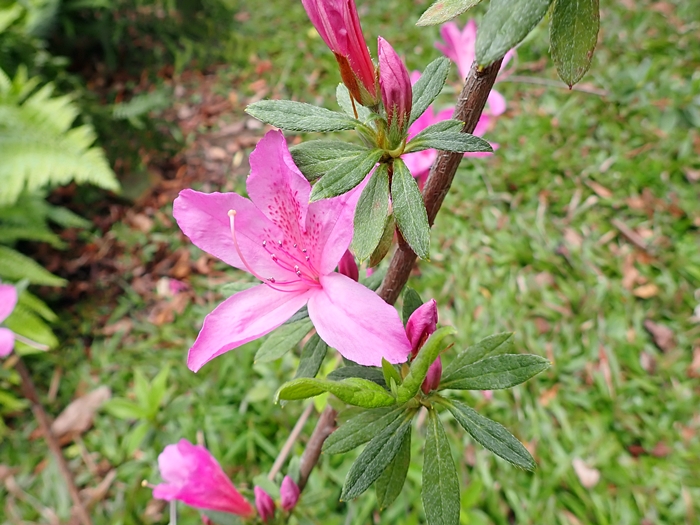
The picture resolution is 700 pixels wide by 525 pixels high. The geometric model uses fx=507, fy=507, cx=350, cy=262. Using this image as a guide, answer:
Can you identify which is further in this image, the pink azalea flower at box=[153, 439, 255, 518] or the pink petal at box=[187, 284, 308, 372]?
the pink azalea flower at box=[153, 439, 255, 518]

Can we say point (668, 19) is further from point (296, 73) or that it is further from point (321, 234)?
point (321, 234)

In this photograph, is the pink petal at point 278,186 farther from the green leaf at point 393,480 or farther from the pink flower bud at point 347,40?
the green leaf at point 393,480

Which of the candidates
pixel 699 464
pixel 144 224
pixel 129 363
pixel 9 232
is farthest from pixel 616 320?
pixel 9 232

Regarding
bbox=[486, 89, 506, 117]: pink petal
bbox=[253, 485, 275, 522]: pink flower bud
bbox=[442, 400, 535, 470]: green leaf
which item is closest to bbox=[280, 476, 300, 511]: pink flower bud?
bbox=[253, 485, 275, 522]: pink flower bud

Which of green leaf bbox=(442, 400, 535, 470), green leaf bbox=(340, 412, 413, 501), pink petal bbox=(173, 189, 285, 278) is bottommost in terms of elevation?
green leaf bbox=(442, 400, 535, 470)

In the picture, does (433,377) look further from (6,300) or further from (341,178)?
(6,300)

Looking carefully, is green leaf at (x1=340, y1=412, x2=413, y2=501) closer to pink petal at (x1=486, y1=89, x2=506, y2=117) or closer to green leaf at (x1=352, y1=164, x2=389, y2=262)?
green leaf at (x1=352, y1=164, x2=389, y2=262)
